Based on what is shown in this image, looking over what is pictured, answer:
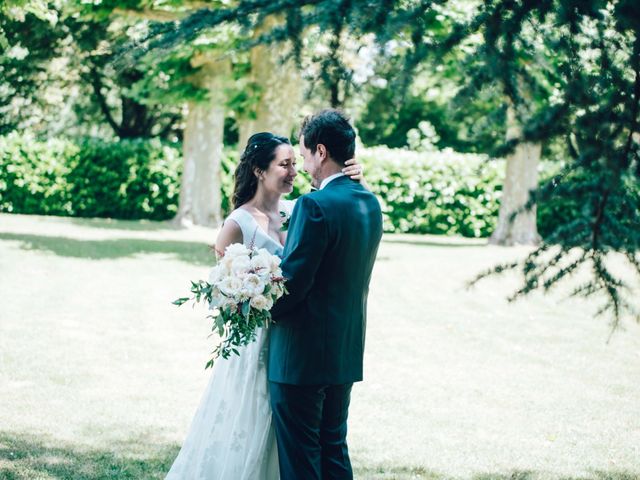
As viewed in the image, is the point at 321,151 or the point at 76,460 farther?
the point at 76,460

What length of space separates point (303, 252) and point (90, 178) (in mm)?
22701

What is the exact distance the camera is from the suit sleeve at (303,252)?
356 cm

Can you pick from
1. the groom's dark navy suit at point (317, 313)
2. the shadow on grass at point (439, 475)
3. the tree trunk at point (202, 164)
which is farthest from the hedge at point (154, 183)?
the groom's dark navy suit at point (317, 313)

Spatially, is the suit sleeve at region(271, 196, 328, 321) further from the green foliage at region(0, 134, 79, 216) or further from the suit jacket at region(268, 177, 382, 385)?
the green foliage at region(0, 134, 79, 216)

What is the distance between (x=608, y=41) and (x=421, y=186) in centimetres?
2315

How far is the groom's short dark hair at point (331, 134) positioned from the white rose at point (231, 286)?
69 centimetres

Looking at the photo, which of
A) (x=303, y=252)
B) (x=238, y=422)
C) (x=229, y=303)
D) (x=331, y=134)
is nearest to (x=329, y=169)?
(x=331, y=134)

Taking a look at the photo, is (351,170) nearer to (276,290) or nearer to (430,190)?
(276,290)

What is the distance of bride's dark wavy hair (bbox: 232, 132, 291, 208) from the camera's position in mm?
4484

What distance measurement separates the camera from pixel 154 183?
83.1 ft

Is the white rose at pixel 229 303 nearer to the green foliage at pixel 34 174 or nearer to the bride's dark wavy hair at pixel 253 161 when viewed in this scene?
the bride's dark wavy hair at pixel 253 161

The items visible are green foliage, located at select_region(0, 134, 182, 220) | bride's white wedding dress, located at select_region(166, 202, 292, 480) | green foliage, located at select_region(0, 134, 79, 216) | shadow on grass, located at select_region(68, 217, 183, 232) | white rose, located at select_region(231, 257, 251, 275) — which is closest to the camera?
white rose, located at select_region(231, 257, 251, 275)

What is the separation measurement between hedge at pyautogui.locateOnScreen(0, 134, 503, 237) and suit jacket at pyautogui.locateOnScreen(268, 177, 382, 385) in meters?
21.2

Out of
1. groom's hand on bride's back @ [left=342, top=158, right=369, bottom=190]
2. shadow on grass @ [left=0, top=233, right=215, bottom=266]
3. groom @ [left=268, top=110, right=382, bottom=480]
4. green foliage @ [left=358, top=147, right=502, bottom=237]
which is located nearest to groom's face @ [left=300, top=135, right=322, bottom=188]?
groom @ [left=268, top=110, right=382, bottom=480]
